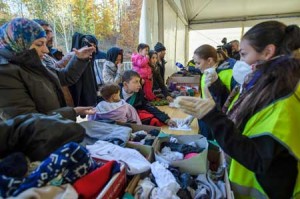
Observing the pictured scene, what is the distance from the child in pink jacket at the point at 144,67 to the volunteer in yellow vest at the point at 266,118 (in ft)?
6.80

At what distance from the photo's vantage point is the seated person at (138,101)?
201 cm

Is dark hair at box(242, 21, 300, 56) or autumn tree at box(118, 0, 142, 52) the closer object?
dark hair at box(242, 21, 300, 56)

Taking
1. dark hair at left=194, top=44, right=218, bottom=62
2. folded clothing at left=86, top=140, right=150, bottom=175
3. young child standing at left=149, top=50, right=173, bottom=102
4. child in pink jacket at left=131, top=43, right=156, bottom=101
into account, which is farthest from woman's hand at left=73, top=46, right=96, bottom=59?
young child standing at left=149, top=50, right=173, bottom=102

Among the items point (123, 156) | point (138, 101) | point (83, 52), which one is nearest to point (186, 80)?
point (138, 101)

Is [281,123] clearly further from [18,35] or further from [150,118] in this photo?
[150,118]

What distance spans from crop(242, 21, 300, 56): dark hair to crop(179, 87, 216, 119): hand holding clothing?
0.31 metres

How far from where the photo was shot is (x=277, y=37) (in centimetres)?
78

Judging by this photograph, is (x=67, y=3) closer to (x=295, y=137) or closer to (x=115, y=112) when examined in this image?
(x=115, y=112)

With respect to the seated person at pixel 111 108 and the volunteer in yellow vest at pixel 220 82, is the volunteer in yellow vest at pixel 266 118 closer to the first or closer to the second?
the volunteer in yellow vest at pixel 220 82

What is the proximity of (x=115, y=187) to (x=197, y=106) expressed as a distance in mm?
389

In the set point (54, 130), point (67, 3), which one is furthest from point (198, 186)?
point (67, 3)

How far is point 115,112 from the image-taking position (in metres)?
1.65

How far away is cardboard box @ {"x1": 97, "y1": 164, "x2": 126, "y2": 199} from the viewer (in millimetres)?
655

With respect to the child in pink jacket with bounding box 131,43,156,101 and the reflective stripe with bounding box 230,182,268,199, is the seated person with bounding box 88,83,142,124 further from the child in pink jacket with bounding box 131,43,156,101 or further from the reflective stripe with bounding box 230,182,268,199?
the child in pink jacket with bounding box 131,43,156,101
